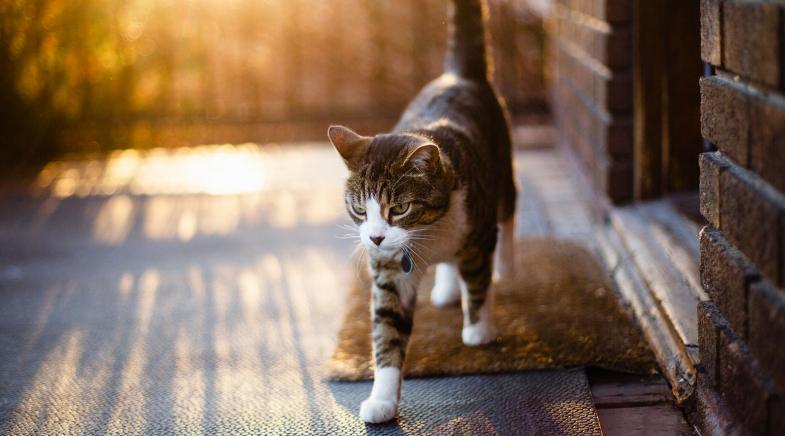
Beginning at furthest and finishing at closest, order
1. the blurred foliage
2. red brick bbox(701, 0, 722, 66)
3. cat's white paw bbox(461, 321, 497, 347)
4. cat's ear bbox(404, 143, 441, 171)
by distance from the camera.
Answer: the blurred foliage, cat's white paw bbox(461, 321, 497, 347), cat's ear bbox(404, 143, 441, 171), red brick bbox(701, 0, 722, 66)

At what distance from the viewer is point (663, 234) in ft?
10.3

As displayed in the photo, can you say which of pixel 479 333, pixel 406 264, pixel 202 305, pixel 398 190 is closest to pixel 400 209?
pixel 398 190

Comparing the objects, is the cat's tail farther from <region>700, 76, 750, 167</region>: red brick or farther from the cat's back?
<region>700, 76, 750, 167</region>: red brick

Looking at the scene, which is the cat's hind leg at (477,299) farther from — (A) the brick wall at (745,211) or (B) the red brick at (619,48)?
(B) the red brick at (619,48)

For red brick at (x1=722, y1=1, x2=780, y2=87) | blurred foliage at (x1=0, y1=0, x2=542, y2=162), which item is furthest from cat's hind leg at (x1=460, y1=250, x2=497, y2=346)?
blurred foliage at (x1=0, y1=0, x2=542, y2=162)

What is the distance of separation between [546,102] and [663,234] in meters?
2.91

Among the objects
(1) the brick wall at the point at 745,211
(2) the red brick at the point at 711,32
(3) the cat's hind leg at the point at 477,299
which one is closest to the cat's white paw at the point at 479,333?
(3) the cat's hind leg at the point at 477,299

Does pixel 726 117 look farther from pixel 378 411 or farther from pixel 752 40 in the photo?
pixel 378 411

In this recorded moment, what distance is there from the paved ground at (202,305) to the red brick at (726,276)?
457 mm

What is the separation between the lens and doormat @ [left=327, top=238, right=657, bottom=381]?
8.70ft

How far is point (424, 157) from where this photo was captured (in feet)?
7.57

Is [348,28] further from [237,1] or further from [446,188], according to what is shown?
[446,188]

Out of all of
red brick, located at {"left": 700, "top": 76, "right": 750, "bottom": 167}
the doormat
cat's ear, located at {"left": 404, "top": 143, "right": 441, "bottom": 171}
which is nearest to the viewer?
red brick, located at {"left": 700, "top": 76, "right": 750, "bottom": 167}

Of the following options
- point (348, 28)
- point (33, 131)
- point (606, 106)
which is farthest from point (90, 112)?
point (606, 106)
